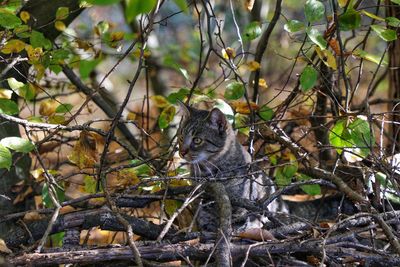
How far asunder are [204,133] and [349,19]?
1.31 m

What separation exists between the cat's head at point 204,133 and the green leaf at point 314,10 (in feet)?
3.61

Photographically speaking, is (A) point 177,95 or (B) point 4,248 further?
(A) point 177,95

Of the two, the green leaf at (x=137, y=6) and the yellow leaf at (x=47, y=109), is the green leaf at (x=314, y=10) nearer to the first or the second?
the yellow leaf at (x=47, y=109)

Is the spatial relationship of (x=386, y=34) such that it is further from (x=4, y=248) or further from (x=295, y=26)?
(x=4, y=248)

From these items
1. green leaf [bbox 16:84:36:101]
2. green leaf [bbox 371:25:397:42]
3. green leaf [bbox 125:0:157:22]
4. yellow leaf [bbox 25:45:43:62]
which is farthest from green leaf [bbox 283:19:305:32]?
green leaf [bbox 125:0:157:22]

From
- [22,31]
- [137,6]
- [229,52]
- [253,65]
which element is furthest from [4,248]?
[253,65]

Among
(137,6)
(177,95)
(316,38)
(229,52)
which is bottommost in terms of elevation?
(177,95)

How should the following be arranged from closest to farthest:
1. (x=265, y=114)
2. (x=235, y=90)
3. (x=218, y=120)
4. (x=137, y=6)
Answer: (x=137, y=6)
(x=235, y=90)
(x=265, y=114)
(x=218, y=120)

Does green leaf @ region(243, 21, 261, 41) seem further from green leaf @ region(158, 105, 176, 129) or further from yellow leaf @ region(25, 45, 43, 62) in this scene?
yellow leaf @ region(25, 45, 43, 62)

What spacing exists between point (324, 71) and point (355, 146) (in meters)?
1.23

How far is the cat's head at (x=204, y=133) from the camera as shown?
446cm

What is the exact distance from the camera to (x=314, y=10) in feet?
11.7

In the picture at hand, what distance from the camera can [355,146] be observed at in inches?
137

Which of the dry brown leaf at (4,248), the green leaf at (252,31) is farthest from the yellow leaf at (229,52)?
the dry brown leaf at (4,248)
